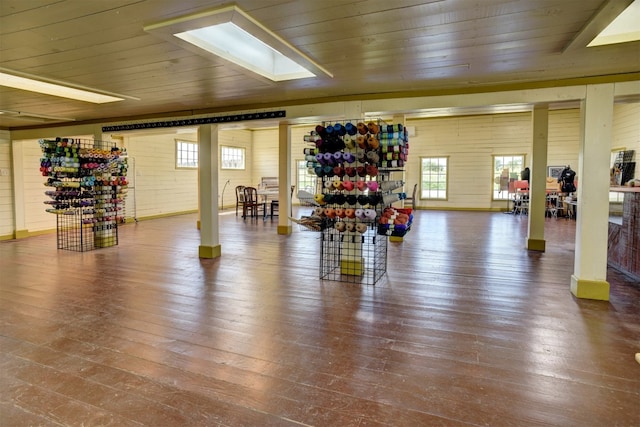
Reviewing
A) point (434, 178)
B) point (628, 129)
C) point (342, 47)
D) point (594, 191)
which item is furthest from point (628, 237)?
point (434, 178)

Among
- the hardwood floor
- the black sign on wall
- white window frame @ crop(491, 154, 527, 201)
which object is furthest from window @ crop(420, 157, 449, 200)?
the black sign on wall

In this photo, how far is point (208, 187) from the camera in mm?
5484

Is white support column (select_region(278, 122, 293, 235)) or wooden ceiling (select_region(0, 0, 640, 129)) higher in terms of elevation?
wooden ceiling (select_region(0, 0, 640, 129))

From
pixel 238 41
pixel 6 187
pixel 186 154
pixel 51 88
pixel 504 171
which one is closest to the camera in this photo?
pixel 238 41

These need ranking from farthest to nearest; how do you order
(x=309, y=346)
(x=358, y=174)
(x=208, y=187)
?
(x=208, y=187) < (x=358, y=174) < (x=309, y=346)

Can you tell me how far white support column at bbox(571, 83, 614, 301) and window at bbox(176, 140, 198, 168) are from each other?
10285 millimetres

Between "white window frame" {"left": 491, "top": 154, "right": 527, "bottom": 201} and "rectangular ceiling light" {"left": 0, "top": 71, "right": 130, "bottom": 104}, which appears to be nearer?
"rectangular ceiling light" {"left": 0, "top": 71, "right": 130, "bottom": 104}

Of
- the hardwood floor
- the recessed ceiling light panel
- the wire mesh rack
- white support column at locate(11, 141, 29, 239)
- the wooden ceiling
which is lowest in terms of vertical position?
the hardwood floor

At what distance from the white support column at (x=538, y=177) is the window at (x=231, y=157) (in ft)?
31.9

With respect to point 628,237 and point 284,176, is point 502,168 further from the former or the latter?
point 628,237

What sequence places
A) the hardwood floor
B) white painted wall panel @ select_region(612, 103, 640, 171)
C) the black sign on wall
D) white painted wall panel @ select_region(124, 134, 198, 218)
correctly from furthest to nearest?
white painted wall panel @ select_region(124, 134, 198, 218), white painted wall panel @ select_region(612, 103, 640, 171), the black sign on wall, the hardwood floor

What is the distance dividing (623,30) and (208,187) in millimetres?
4775

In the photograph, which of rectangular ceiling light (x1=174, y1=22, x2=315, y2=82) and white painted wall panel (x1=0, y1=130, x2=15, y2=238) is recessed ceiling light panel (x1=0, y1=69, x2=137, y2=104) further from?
white painted wall panel (x1=0, y1=130, x2=15, y2=238)

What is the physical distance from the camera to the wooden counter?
4293 millimetres
